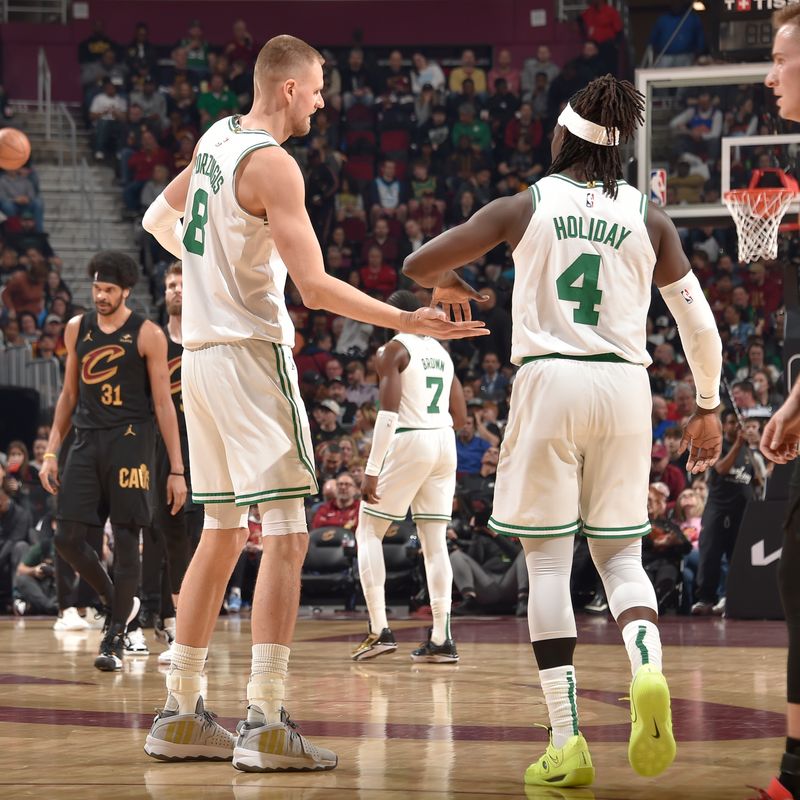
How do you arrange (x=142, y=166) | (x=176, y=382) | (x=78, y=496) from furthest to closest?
(x=142, y=166) < (x=176, y=382) < (x=78, y=496)

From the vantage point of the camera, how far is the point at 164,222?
4.88 m

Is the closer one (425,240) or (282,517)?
(282,517)

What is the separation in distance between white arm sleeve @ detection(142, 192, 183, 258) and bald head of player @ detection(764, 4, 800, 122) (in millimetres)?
2184

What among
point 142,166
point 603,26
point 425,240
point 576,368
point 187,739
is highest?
point 603,26

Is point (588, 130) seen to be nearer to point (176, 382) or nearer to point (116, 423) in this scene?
point (116, 423)

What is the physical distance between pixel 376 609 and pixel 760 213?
15.7ft

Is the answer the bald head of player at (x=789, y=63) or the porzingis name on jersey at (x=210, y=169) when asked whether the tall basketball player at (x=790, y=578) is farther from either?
the porzingis name on jersey at (x=210, y=169)

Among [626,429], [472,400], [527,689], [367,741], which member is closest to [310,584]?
[472,400]

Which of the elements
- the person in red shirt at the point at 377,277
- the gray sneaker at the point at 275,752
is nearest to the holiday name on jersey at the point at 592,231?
the gray sneaker at the point at 275,752

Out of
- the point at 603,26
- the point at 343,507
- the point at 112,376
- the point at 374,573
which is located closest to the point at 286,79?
the point at 112,376

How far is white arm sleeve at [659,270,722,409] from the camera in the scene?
437 centimetres

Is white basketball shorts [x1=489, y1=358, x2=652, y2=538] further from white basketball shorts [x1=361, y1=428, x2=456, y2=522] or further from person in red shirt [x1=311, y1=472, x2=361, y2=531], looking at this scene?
person in red shirt [x1=311, y1=472, x2=361, y2=531]

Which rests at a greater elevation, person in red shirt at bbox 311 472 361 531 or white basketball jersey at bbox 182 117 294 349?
white basketball jersey at bbox 182 117 294 349

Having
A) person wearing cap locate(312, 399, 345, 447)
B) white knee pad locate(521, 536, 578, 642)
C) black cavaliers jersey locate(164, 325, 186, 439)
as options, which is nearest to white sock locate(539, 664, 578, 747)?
white knee pad locate(521, 536, 578, 642)
